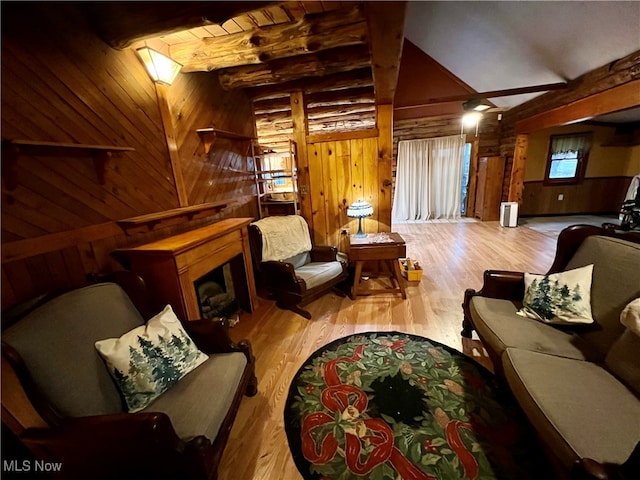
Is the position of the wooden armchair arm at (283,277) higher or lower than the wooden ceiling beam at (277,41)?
lower

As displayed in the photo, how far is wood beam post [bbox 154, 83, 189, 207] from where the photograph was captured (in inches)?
75.1

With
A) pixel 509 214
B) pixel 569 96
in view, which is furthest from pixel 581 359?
pixel 509 214

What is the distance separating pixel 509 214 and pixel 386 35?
5.85 meters

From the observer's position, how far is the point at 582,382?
1.12 metres

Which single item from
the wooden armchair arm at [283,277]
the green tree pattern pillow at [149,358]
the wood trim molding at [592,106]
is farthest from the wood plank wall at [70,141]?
the wood trim molding at [592,106]

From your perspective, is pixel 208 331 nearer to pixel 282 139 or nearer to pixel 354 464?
pixel 354 464

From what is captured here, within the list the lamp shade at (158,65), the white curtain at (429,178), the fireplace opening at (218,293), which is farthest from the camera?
the white curtain at (429,178)

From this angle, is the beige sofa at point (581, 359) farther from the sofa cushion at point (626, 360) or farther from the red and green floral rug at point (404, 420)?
the red and green floral rug at point (404, 420)

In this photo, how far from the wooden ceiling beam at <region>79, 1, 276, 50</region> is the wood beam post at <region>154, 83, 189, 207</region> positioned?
41cm

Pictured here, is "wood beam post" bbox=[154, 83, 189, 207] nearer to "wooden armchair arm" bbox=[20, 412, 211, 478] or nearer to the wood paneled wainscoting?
"wooden armchair arm" bbox=[20, 412, 211, 478]

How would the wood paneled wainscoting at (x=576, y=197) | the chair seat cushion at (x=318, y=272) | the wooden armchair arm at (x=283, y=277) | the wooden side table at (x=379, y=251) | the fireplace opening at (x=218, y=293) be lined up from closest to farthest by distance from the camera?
1. the fireplace opening at (x=218, y=293)
2. the wooden armchair arm at (x=283, y=277)
3. the chair seat cushion at (x=318, y=272)
4. the wooden side table at (x=379, y=251)
5. the wood paneled wainscoting at (x=576, y=197)

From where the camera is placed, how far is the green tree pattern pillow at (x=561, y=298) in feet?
4.83

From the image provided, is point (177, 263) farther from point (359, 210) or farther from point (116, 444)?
point (359, 210)

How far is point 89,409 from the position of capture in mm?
1013
